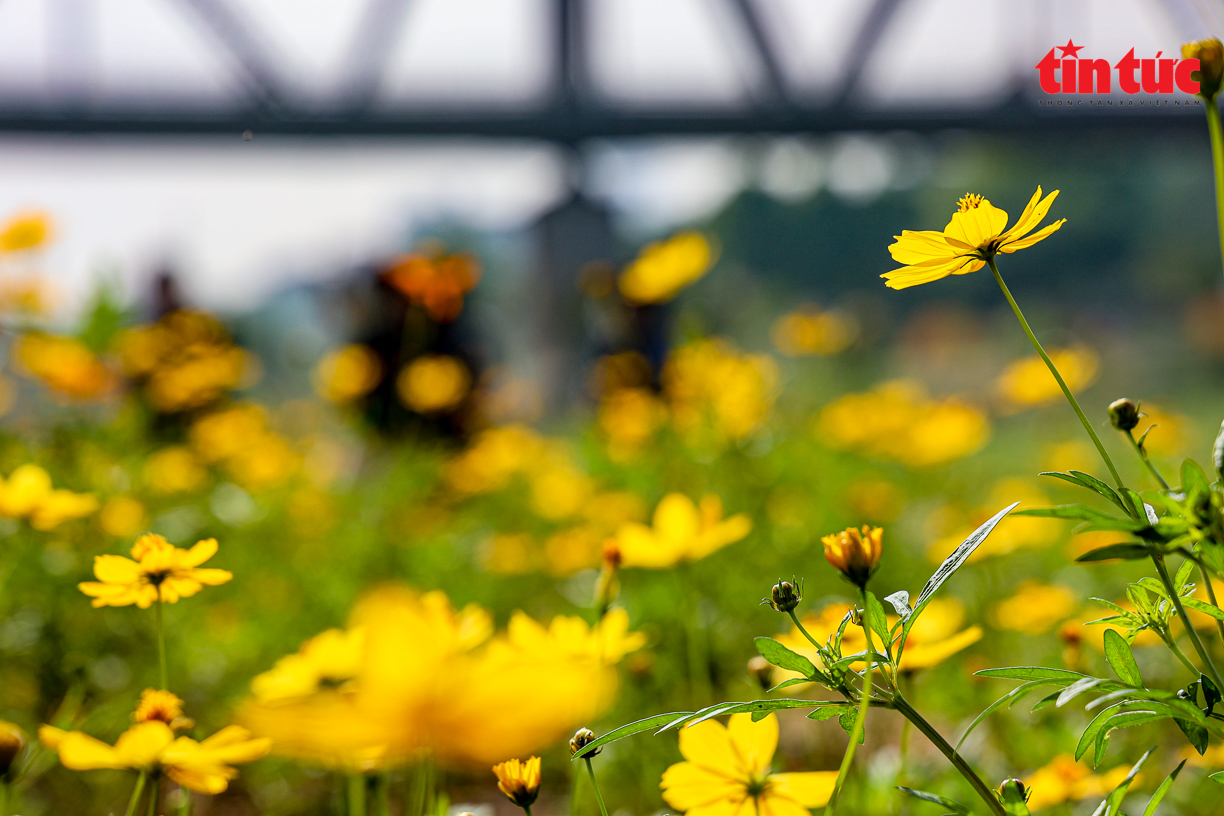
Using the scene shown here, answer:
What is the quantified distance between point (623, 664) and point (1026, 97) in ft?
14.6

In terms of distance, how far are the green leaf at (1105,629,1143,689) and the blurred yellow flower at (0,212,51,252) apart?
1.10 metres

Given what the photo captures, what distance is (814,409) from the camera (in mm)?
2102

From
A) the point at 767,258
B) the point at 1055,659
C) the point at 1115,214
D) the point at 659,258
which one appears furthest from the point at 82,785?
the point at 1115,214

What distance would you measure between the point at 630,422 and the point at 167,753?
1322mm

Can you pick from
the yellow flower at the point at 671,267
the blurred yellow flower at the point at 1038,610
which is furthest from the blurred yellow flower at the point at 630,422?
the blurred yellow flower at the point at 1038,610

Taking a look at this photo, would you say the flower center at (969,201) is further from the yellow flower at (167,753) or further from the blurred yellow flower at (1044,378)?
the blurred yellow flower at (1044,378)

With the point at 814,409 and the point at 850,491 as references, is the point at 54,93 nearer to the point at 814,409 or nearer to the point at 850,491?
the point at 814,409

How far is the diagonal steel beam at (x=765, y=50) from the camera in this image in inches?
165

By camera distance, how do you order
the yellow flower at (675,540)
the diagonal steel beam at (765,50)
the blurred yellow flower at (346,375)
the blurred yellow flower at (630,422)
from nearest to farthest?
the yellow flower at (675,540), the blurred yellow flower at (630,422), the blurred yellow flower at (346,375), the diagonal steel beam at (765,50)

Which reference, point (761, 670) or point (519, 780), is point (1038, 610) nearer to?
point (761, 670)

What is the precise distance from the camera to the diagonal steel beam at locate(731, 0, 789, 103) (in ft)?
13.7

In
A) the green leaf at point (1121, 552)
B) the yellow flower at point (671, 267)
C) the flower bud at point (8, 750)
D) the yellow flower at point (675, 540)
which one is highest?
the yellow flower at point (671, 267)

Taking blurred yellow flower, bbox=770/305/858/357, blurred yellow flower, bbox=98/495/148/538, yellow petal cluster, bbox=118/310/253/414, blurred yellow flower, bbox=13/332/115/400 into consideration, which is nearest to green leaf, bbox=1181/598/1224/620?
blurred yellow flower, bbox=98/495/148/538

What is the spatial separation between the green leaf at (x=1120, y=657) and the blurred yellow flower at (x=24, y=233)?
110cm
